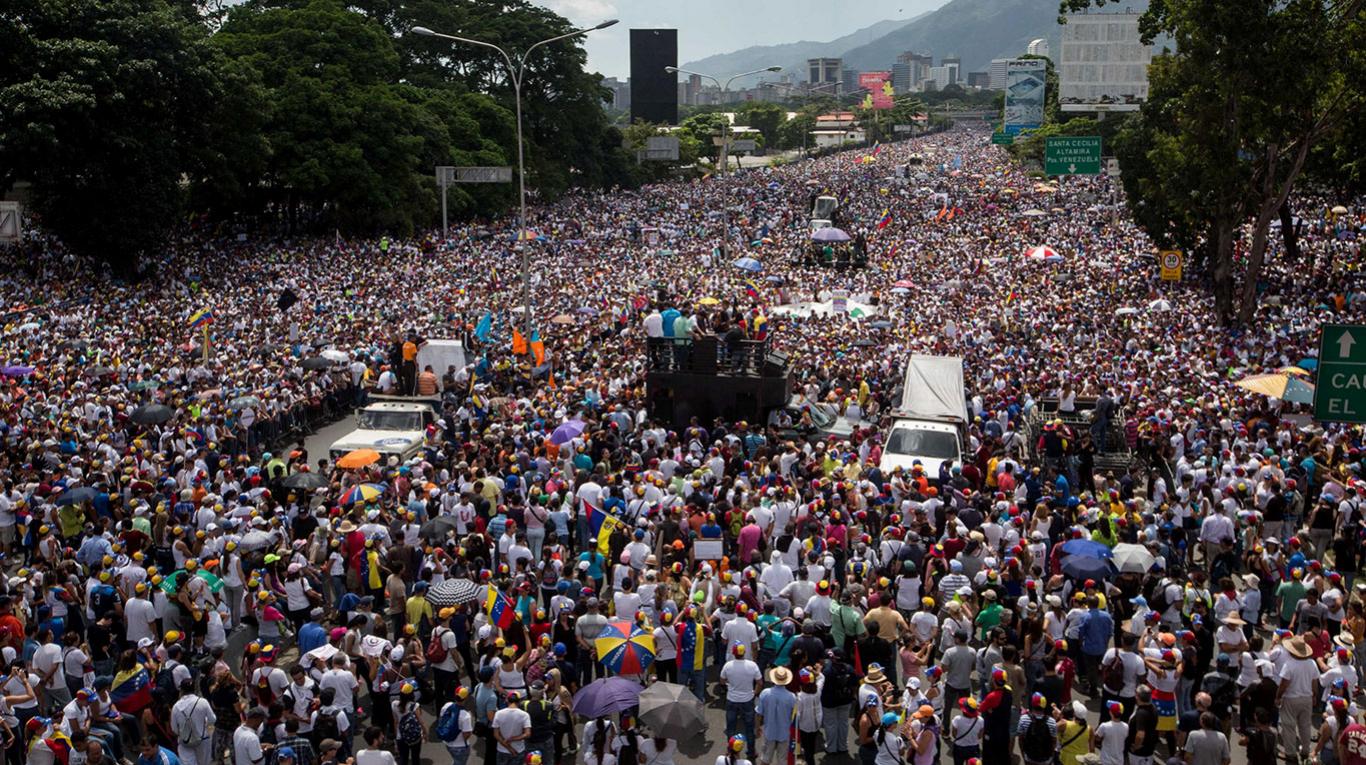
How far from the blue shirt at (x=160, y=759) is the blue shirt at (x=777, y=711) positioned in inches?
175

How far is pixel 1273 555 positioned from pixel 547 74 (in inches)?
2252

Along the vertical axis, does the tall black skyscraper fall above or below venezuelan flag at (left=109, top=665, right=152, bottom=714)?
above

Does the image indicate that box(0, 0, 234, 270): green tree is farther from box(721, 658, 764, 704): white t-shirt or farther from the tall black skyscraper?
the tall black skyscraper

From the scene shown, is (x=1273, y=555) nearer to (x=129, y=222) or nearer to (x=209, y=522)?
(x=209, y=522)

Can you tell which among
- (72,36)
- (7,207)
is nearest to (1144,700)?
(7,207)

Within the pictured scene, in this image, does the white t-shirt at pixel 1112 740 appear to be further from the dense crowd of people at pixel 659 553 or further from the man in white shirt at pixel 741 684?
the man in white shirt at pixel 741 684

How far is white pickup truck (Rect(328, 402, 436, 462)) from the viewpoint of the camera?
18906mm

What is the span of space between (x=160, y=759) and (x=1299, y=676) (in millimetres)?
9047

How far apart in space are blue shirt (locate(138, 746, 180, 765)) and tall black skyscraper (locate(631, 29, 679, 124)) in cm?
10965

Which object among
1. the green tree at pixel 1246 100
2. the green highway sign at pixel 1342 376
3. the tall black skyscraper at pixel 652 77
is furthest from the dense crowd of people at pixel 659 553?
the tall black skyscraper at pixel 652 77

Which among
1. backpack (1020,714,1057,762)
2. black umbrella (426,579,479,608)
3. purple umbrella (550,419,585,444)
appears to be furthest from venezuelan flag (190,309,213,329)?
backpack (1020,714,1057,762)

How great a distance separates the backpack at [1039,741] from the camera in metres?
8.75

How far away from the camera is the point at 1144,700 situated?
8922mm

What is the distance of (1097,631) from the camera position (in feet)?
35.2
